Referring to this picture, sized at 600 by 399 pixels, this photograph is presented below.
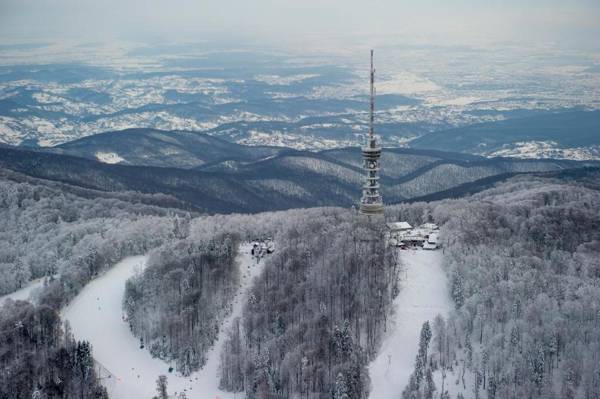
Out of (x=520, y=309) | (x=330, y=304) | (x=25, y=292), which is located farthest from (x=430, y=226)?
(x=25, y=292)

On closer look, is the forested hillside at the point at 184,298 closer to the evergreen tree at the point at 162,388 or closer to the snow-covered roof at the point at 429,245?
the evergreen tree at the point at 162,388

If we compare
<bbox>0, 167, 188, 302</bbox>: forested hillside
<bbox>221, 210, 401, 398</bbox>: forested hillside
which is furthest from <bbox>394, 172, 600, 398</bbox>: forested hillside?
<bbox>0, 167, 188, 302</bbox>: forested hillside

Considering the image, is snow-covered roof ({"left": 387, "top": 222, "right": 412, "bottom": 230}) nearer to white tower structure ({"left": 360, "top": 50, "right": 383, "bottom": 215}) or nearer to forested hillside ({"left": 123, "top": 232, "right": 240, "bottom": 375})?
white tower structure ({"left": 360, "top": 50, "right": 383, "bottom": 215})

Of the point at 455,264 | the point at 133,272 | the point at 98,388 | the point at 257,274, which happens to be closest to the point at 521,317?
the point at 455,264

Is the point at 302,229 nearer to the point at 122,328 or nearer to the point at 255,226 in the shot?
the point at 255,226

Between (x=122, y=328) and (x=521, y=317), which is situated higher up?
(x=521, y=317)

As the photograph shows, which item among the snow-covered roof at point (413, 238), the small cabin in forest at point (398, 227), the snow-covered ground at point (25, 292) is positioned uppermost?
the snow-covered roof at point (413, 238)

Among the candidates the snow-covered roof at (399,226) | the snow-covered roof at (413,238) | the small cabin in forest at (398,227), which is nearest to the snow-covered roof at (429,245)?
the snow-covered roof at (413,238)
